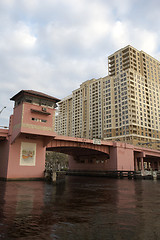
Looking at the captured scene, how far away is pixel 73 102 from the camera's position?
545 feet

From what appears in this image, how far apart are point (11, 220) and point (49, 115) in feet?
108

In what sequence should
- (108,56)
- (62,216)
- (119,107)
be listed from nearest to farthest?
(62,216) → (119,107) → (108,56)

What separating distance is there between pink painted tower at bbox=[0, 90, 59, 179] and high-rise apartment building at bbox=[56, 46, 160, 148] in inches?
2740

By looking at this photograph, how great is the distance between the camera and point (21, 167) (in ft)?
128

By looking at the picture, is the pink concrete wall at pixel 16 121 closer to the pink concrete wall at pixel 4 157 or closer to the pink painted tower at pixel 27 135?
the pink painted tower at pixel 27 135

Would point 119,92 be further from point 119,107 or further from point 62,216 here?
point 62,216

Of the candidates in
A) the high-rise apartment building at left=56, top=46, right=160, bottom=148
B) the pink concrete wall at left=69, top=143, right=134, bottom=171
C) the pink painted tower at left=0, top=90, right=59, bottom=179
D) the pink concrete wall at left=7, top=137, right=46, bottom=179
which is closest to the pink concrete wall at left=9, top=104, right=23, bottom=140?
the pink painted tower at left=0, top=90, right=59, bottom=179

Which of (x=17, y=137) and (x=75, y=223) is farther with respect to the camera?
(x=17, y=137)

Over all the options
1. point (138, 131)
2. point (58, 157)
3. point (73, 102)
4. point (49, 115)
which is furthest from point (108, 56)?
point (49, 115)

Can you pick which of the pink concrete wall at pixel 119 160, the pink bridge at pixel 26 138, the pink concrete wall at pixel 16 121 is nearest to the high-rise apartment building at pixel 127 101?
the pink concrete wall at pixel 119 160

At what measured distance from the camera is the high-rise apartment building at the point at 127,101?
363 feet

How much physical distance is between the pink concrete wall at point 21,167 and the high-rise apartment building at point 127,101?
69667 mm

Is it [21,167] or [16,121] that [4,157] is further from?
[16,121]

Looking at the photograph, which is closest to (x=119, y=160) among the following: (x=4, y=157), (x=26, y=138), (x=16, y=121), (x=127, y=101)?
(x=26, y=138)
